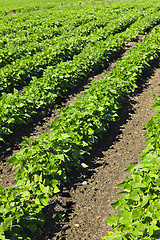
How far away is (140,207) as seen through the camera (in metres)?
2.70

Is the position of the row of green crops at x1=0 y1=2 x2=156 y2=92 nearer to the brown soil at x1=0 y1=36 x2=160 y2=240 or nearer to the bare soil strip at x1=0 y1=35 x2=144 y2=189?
the bare soil strip at x1=0 y1=35 x2=144 y2=189

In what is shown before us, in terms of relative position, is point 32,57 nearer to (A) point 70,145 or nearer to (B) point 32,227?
(A) point 70,145

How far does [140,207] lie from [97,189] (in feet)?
5.42

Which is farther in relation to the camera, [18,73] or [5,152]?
[18,73]

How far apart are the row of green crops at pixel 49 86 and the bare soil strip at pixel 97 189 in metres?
2.03

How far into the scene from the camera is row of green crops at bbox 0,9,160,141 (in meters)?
5.74

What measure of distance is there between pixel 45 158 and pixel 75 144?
82 cm

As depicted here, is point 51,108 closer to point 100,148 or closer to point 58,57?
point 100,148

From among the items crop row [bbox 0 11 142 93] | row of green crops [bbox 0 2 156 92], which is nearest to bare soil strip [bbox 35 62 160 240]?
crop row [bbox 0 11 142 93]

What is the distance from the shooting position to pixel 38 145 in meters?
3.99

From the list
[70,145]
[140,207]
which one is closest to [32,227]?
[140,207]

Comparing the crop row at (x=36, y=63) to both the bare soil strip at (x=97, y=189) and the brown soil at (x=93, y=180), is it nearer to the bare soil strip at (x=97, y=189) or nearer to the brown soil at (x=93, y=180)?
the brown soil at (x=93, y=180)

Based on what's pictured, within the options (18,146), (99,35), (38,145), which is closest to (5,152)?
(18,146)

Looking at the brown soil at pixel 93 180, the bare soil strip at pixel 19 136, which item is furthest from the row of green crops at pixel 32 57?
the brown soil at pixel 93 180
